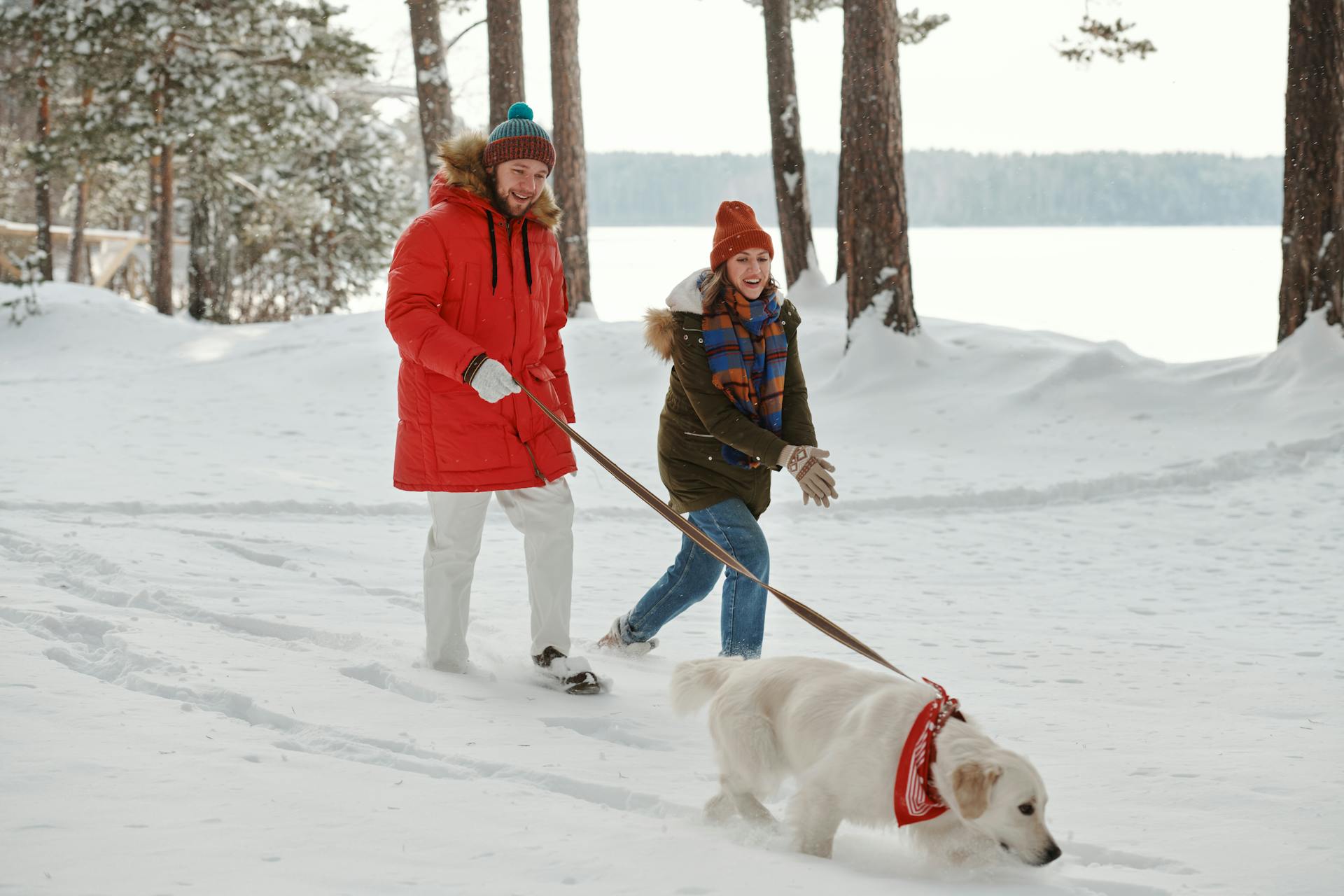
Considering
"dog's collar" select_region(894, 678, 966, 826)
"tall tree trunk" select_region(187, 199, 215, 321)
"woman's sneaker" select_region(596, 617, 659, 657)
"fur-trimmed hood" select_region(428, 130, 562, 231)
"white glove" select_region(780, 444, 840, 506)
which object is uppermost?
"tall tree trunk" select_region(187, 199, 215, 321)

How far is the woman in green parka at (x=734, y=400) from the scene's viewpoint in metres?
4.38

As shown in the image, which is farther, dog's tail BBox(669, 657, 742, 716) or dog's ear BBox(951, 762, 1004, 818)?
dog's tail BBox(669, 657, 742, 716)

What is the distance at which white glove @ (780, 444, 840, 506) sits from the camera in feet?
13.5

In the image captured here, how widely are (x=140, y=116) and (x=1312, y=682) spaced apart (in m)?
19.7

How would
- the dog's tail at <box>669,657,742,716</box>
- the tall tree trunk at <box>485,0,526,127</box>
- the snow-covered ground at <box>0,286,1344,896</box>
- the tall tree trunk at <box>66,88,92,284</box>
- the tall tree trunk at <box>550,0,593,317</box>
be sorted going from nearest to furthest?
1. the snow-covered ground at <box>0,286,1344,896</box>
2. the dog's tail at <box>669,657,742,716</box>
3. the tall tree trunk at <box>485,0,526,127</box>
4. the tall tree trunk at <box>550,0,593,317</box>
5. the tall tree trunk at <box>66,88,92,284</box>

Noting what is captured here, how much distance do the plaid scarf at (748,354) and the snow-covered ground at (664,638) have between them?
115cm

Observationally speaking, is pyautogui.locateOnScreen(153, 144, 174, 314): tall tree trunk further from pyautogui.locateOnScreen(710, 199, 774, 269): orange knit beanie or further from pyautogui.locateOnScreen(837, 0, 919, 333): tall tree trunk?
pyautogui.locateOnScreen(710, 199, 774, 269): orange knit beanie

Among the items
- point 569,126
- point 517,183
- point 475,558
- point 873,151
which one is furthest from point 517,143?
point 569,126

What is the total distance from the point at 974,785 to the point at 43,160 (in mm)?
21853

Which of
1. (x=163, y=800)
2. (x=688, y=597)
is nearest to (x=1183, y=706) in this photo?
(x=688, y=597)

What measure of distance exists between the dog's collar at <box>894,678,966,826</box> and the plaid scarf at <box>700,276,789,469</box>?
1.74 meters

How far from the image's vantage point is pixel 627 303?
2556cm

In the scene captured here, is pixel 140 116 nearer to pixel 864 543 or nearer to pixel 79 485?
pixel 79 485

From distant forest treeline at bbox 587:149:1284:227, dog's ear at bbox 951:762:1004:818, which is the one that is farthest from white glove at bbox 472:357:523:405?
distant forest treeline at bbox 587:149:1284:227
